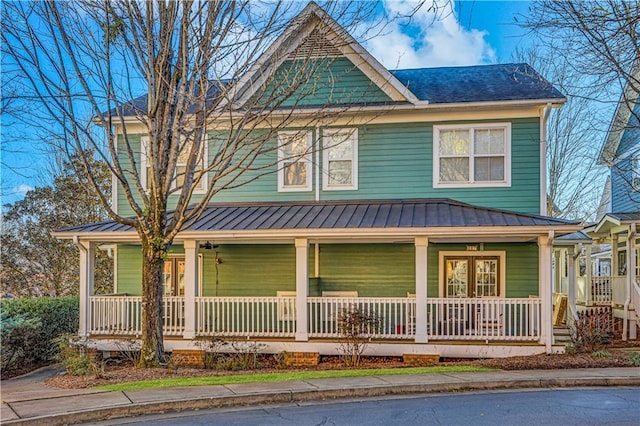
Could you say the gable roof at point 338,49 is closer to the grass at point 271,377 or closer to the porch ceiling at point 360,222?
the porch ceiling at point 360,222

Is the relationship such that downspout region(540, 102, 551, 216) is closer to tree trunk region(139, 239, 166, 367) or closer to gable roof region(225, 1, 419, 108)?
gable roof region(225, 1, 419, 108)

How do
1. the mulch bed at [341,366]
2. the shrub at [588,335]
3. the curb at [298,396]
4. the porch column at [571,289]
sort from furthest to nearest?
the porch column at [571,289] < the shrub at [588,335] < the mulch bed at [341,366] < the curb at [298,396]

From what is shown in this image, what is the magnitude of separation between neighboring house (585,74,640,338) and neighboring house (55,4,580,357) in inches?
112

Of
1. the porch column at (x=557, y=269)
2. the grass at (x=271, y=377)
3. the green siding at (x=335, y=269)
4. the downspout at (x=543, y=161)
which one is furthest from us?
the porch column at (x=557, y=269)

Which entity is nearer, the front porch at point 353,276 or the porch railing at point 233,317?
the front porch at point 353,276

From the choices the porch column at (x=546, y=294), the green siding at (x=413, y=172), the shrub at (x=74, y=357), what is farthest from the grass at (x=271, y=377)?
the green siding at (x=413, y=172)

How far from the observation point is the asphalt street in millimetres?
7336

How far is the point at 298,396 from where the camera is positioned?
8.80 metres

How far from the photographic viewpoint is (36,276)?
21.2m

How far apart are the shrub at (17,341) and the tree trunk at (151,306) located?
10.3 ft

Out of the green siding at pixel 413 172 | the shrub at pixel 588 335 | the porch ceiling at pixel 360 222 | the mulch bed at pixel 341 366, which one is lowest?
the mulch bed at pixel 341 366

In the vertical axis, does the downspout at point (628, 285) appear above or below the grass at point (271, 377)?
above

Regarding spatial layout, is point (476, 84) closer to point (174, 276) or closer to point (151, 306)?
point (174, 276)

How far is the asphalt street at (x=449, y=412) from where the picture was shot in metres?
7.34
